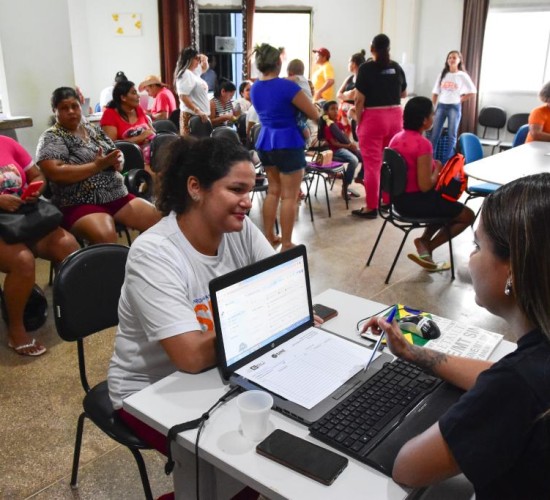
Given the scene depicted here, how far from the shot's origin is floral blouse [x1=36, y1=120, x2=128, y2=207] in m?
3.20

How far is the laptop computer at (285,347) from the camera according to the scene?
121 centimetres

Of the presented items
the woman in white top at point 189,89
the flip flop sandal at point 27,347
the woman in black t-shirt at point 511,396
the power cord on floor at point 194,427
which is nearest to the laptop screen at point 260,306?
the power cord on floor at point 194,427

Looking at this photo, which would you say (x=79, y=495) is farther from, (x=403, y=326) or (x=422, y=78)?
(x=422, y=78)

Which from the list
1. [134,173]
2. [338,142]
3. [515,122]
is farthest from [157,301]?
[515,122]

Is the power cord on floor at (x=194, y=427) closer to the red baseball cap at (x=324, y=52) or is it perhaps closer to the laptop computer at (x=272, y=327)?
the laptop computer at (x=272, y=327)

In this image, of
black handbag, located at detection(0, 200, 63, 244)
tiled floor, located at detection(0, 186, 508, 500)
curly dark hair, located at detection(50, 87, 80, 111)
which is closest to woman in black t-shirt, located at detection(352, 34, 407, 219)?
tiled floor, located at detection(0, 186, 508, 500)

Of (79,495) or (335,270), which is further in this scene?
(335,270)

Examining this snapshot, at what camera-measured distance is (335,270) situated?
404cm

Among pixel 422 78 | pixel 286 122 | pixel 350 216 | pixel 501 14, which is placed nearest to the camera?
pixel 286 122

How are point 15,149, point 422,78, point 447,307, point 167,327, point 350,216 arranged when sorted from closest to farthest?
1. point 167,327
2. point 15,149
3. point 447,307
4. point 350,216
5. point 422,78

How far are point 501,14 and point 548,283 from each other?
27.0 feet

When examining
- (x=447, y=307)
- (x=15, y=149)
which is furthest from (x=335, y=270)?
(x=15, y=149)

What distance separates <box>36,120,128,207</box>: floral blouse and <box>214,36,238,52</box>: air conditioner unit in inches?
217

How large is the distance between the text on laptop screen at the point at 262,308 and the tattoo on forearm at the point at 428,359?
33 cm
